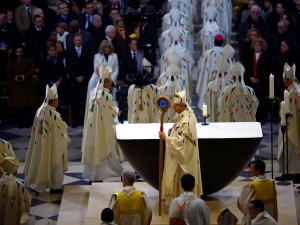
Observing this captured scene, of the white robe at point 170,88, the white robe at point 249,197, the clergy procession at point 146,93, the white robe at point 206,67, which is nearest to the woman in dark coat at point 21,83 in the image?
the clergy procession at point 146,93

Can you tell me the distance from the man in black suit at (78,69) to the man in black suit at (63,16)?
5.47 ft

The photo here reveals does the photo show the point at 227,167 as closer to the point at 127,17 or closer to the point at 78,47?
the point at 127,17

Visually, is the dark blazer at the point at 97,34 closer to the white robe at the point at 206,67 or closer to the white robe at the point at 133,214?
the white robe at the point at 206,67

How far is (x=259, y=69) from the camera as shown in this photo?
68.8 ft

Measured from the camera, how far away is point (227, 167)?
50.1 feet

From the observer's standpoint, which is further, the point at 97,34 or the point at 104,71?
the point at 97,34

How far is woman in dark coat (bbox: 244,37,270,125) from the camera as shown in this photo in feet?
68.6

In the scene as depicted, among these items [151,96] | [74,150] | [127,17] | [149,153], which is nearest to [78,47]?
[74,150]

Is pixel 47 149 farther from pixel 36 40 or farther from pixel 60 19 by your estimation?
pixel 60 19

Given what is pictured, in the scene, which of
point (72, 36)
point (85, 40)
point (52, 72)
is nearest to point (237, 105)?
point (52, 72)

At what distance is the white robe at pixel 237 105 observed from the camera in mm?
17859

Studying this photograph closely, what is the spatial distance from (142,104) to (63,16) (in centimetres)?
566

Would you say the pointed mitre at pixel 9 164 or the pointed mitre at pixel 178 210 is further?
the pointed mitre at pixel 9 164

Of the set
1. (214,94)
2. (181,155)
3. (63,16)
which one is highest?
(63,16)
